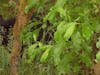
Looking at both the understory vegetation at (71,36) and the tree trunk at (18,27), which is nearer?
the understory vegetation at (71,36)

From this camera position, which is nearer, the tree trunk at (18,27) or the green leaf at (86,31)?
the green leaf at (86,31)

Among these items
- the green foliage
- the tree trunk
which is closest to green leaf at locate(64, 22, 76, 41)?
the green foliage

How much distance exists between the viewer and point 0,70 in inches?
135

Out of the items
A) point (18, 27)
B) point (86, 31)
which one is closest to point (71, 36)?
point (86, 31)

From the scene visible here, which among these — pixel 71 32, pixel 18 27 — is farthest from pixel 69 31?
pixel 18 27

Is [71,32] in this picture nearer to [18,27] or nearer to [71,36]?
[71,36]

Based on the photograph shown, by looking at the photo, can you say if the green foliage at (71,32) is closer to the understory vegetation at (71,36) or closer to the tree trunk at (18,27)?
the understory vegetation at (71,36)

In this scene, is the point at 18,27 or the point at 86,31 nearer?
the point at 86,31

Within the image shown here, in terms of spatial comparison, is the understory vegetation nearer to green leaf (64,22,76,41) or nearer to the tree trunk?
green leaf (64,22,76,41)

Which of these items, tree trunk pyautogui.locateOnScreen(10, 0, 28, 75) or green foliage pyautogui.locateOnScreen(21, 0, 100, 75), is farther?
tree trunk pyautogui.locateOnScreen(10, 0, 28, 75)

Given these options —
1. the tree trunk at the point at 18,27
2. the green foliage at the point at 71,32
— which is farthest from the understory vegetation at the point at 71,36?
the tree trunk at the point at 18,27

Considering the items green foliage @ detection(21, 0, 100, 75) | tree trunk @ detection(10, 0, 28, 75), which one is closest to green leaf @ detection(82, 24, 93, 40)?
green foliage @ detection(21, 0, 100, 75)

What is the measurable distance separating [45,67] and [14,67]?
563mm

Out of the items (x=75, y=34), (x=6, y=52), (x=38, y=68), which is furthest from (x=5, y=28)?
(x=75, y=34)
